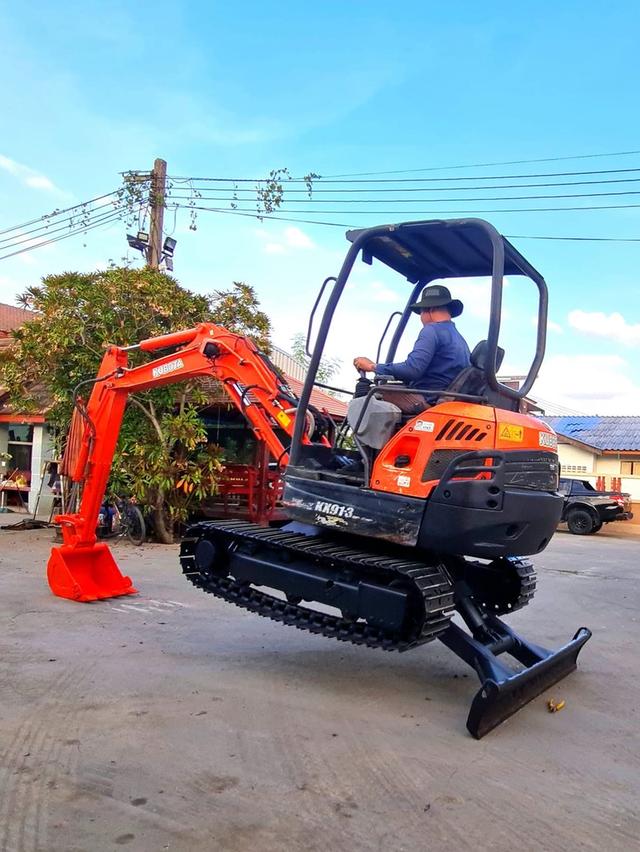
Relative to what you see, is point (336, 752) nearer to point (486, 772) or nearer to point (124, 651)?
point (486, 772)

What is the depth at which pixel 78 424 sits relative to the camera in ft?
27.3

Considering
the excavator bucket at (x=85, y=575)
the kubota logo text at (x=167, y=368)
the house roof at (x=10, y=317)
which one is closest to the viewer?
the kubota logo text at (x=167, y=368)

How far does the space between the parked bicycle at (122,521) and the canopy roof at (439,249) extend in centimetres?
772

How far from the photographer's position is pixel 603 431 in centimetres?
2914

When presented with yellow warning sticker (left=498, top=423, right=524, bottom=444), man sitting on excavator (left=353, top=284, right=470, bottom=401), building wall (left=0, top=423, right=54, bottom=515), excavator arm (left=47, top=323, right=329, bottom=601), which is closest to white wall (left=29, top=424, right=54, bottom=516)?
building wall (left=0, top=423, right=54, bottom=515)

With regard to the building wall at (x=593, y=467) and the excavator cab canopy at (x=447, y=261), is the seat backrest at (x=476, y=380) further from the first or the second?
the building wall at (x=593, y=467)

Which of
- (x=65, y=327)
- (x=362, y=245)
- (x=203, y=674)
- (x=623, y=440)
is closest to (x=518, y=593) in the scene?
(x=203, y=674)

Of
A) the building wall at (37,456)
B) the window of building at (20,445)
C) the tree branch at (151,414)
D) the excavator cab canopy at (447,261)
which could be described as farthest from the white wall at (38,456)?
the excavator cab canopy at (447,261)

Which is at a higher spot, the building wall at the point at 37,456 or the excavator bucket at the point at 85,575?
the building wall at the point at 37,456

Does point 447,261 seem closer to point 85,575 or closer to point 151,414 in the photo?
point 85,575

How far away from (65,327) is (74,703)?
8051 mm

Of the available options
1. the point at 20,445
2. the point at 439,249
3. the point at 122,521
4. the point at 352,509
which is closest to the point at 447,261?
the point at 439,249

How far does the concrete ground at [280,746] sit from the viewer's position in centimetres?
319

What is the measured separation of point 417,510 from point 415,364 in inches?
38.3
